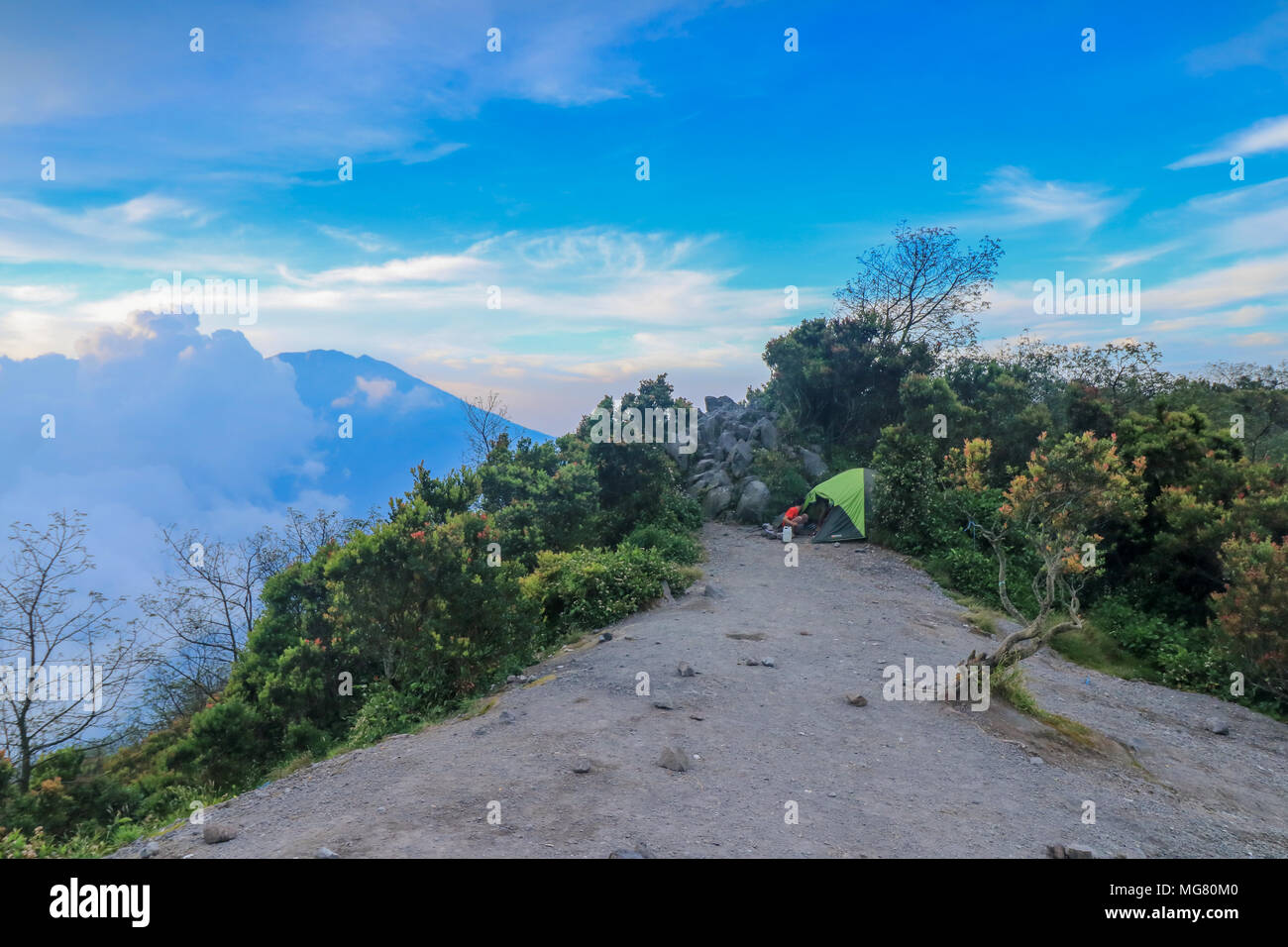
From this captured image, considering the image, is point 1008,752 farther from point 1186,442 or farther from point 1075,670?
point 1186,442

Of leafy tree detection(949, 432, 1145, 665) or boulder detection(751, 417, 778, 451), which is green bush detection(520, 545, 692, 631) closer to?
leafy tree detection(949, 432, 1145, 665)

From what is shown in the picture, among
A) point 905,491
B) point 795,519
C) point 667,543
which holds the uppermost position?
point 905,491

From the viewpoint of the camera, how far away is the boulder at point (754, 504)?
75.4 ft

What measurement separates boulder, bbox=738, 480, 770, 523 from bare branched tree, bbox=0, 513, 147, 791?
1746 centimetres

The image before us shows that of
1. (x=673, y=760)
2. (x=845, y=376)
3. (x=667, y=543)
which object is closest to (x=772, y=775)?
(x=673, y=760)

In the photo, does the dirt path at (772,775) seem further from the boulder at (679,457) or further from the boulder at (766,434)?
the boulder at (766,434)

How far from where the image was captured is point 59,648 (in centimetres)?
1325

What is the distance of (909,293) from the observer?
2953 cm

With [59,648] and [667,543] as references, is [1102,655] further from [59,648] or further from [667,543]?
[59,648]

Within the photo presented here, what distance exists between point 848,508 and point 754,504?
159 inches

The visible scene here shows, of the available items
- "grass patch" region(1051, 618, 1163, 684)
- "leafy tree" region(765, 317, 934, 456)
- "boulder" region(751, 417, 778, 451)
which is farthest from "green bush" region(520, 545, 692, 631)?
"leafy tree" region(765, 317, 934, 456)

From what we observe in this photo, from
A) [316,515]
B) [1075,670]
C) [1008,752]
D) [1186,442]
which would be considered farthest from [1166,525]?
[316,515]

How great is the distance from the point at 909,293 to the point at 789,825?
94.7 feet

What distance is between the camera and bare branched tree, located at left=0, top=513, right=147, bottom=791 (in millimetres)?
11688
